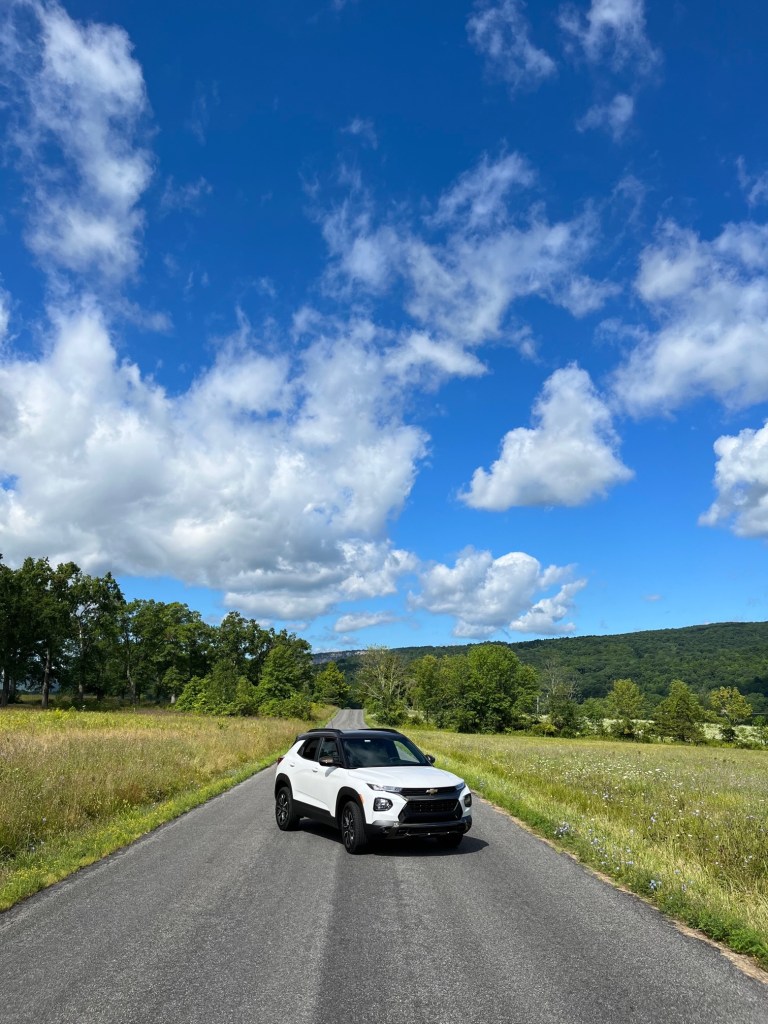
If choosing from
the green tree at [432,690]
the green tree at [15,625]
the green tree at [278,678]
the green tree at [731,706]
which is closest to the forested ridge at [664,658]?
the green tree at [432,690]

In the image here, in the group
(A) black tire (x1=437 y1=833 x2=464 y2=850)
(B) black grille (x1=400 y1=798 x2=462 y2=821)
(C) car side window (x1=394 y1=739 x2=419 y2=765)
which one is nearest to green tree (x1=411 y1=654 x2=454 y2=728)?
(C) car side window (x1=394 y1=739 x2=419 y2=765)

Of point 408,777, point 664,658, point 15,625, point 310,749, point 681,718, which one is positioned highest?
point 15,625

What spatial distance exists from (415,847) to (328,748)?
227 cm

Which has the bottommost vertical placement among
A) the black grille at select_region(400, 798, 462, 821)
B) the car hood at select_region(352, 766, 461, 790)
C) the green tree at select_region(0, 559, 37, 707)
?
the black grille at select_region(400, 798, 462, 821)

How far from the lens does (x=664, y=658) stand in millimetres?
150375

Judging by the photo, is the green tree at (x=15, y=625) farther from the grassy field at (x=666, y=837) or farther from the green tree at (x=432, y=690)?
the grassy field at (x=666, y=837)

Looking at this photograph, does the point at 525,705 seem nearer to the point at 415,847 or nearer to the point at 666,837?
the point at 666,837

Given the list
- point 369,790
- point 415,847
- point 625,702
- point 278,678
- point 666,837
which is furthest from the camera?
point 625,702

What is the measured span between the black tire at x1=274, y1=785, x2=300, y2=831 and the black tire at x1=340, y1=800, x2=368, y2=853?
74.2 inches

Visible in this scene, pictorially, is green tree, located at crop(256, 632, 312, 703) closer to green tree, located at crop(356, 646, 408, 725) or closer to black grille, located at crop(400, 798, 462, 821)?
green tree, located at crop(356, 646, 408, 725)

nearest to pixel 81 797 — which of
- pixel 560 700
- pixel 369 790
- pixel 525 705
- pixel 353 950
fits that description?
pixel 369 790

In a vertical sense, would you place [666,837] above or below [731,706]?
above

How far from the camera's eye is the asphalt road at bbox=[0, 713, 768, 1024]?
428cm

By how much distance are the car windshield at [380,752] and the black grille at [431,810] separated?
4.44 feet
